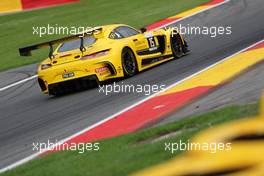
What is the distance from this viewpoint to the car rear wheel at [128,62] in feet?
43.1

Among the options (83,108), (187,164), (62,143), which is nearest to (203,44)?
(83,108)

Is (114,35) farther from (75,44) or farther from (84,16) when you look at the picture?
(84,16)

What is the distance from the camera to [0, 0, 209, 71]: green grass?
844 inches

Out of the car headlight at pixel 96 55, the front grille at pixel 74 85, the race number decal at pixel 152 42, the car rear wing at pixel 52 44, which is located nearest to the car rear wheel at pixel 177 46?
the race number decal at pixel 152 42

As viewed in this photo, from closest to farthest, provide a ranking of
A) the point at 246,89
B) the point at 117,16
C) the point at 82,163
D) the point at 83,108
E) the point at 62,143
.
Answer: the point at 82,163 < the point at 62,143 < the point at 246,89 < the point at 83,108 < the point at 117,16

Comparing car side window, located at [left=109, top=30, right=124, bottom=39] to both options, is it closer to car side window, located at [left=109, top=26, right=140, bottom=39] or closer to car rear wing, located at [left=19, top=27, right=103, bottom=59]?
car side window, located at [left=109, top=26, right=140, bottom=39]

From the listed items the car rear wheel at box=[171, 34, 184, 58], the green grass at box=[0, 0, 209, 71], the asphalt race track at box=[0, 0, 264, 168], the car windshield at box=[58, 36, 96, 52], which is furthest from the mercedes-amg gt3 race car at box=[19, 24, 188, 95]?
the green grass at box=[0, 0, 209, 71]

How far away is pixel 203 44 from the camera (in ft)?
55.8

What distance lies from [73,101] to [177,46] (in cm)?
392

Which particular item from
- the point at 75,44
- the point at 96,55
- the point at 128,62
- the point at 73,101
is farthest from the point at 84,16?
the point at 73,101

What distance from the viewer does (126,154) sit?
6.64 meters

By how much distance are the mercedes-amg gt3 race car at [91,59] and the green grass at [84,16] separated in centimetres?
570

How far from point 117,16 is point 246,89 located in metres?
14.7

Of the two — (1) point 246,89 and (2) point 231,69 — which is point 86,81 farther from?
(1) point 246,89
